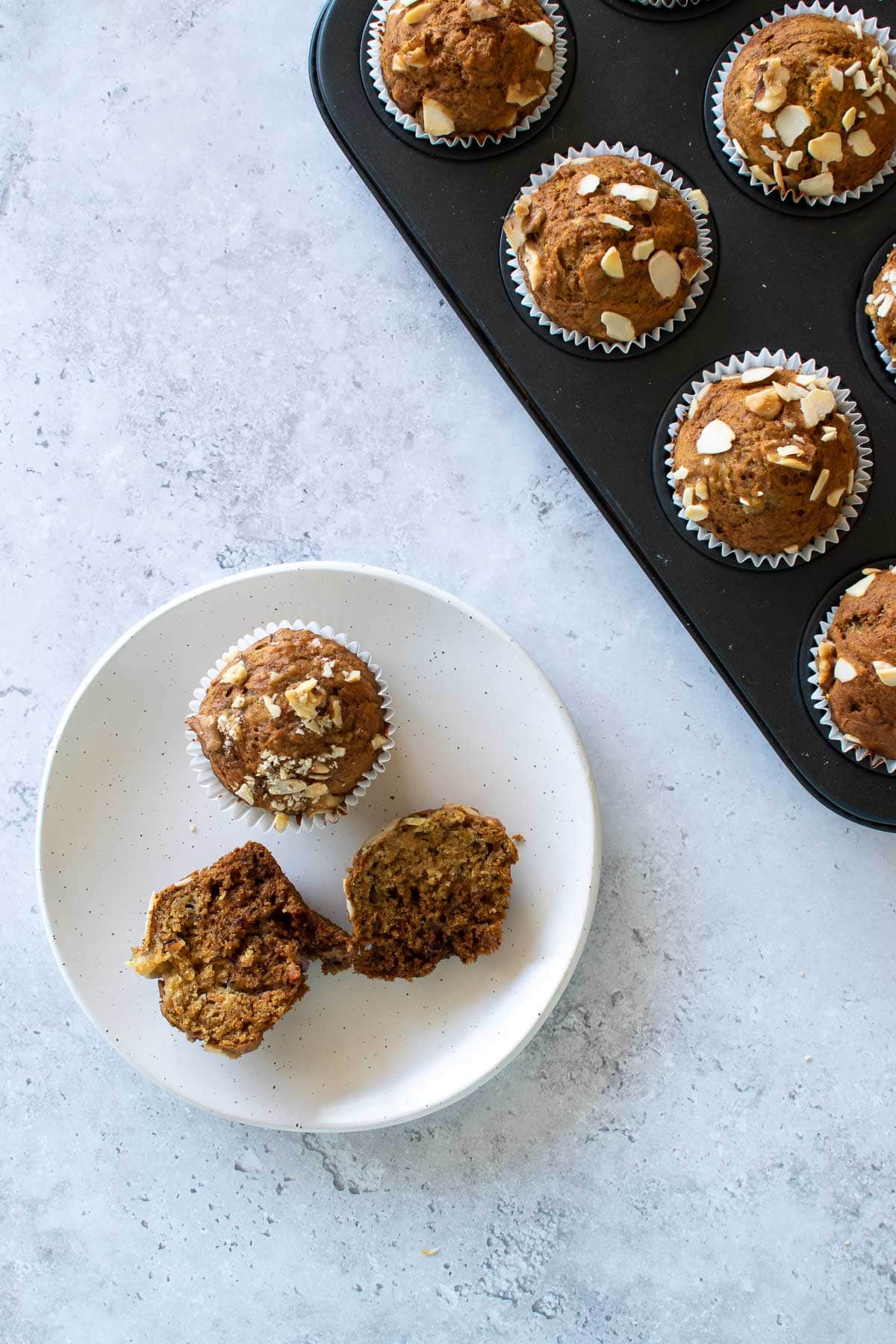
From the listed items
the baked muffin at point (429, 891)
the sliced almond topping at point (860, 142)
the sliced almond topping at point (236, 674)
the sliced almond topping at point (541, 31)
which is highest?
the sliced almond topping at point (541, 31)

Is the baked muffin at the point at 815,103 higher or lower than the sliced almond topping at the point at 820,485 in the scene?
higher

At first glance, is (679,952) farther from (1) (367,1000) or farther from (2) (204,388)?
(2) (204,388)

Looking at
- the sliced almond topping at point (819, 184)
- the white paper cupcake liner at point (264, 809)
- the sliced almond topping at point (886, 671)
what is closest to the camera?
the sliced almond topping at point (886, 671)

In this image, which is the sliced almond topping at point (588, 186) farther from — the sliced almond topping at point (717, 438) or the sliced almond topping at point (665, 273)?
the sliced almond topping at point (717, 438)

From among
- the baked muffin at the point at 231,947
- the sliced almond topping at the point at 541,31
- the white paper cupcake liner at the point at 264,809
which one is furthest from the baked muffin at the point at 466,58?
the baked muffin at the point at 231,947

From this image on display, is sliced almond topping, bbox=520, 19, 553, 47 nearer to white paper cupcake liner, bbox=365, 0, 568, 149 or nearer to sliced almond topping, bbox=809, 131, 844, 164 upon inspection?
white paper cupcake liner, bbox=365, 0, 568, 149

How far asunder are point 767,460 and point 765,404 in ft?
0.42

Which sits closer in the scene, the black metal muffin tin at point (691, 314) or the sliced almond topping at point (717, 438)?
the sliced almond topping at point (717, 438)

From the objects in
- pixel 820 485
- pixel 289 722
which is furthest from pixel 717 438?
pixel 289 722

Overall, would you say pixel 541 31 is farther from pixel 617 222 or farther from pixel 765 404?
pixel 765 404

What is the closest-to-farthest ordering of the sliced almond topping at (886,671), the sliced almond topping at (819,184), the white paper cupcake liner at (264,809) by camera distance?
the sliced almond topping at (886,671)
the sliced almond topping at (819,184)
the white paper cupcake liner at (264,809)

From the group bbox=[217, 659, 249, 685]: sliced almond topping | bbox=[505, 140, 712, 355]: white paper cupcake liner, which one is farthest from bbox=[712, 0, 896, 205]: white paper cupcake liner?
bbox=[217, 659, 249, 685]: sliced almond topping

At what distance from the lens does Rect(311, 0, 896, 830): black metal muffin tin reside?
2594mm

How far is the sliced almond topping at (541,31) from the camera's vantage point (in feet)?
8.13
